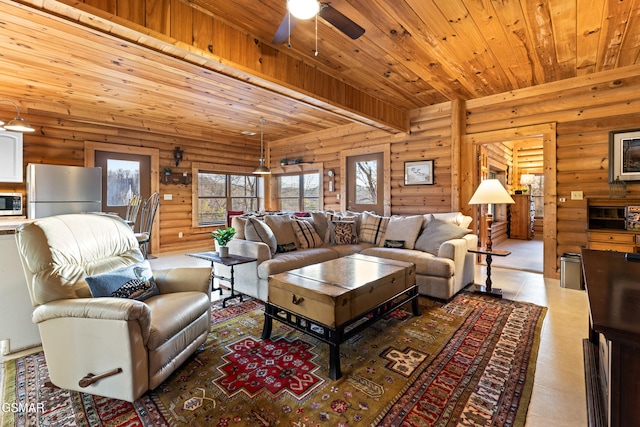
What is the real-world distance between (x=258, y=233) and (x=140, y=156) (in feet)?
13.3

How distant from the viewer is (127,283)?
205 cm

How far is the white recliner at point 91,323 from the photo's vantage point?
5.46 feet

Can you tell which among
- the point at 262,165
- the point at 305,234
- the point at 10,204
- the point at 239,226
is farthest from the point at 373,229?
the point at 10,204

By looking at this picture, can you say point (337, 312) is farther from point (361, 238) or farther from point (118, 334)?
point (361, 238)

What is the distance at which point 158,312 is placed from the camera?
1947mm

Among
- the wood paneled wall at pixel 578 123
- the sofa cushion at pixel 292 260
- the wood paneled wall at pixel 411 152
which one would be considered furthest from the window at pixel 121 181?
the wood paneled wall at pixel 578 123

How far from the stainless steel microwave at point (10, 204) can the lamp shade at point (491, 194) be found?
6.60m

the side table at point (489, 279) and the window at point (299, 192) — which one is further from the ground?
the window at point (299, 192)

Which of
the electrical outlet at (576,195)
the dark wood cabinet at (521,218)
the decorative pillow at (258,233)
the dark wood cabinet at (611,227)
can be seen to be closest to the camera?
the dark wood cabinet at (611,227)

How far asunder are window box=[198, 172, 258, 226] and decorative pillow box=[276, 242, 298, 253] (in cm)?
394

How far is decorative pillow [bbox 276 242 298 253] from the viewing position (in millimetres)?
3917

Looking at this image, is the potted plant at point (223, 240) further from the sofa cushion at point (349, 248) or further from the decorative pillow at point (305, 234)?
the sofa cushion at point (349, 248)

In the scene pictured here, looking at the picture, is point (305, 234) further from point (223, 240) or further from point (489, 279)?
point (489, 279)

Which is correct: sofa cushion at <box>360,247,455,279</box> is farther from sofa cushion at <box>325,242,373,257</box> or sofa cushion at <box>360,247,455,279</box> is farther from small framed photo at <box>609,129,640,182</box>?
small framed photo at <box>609,129,640,182</box>
